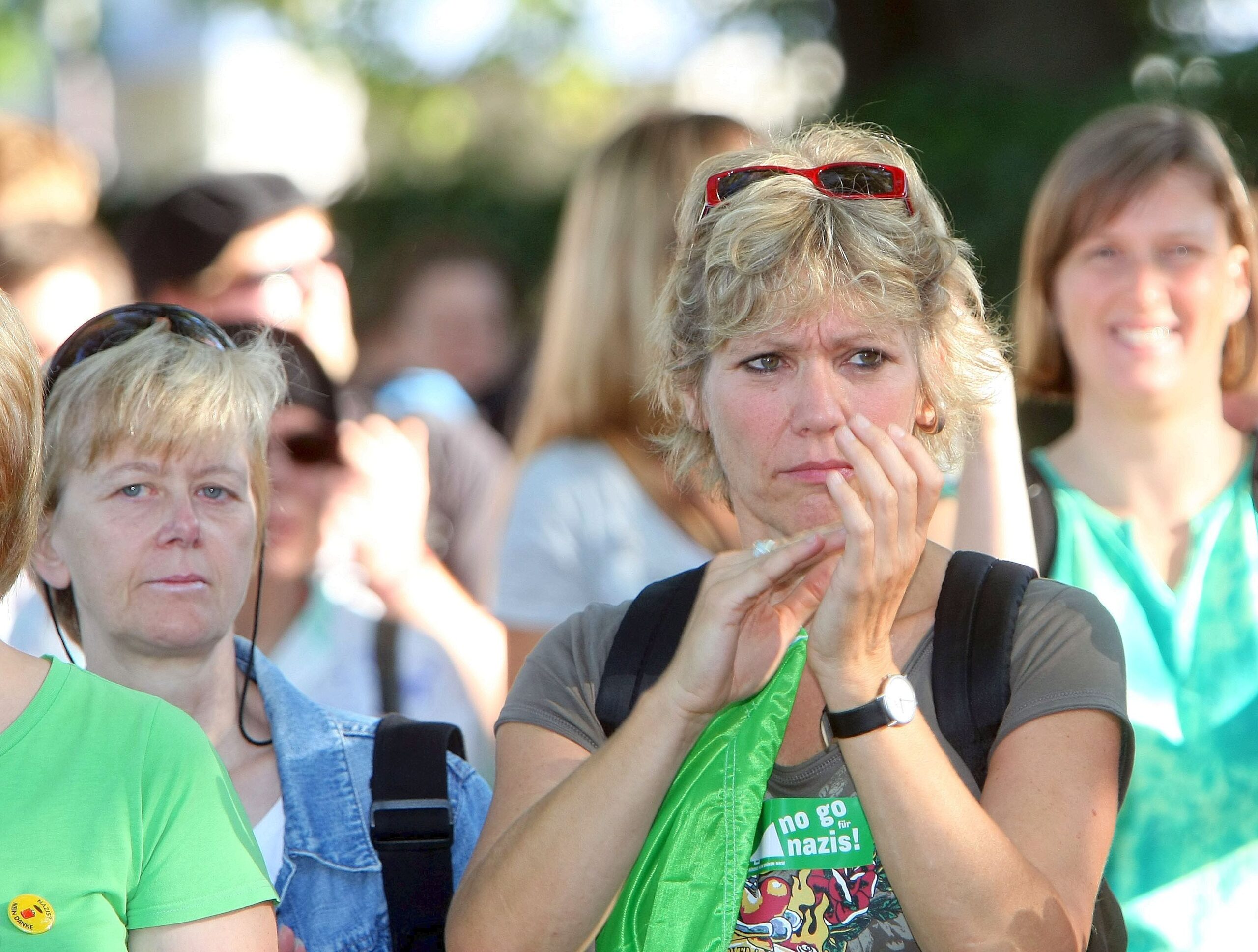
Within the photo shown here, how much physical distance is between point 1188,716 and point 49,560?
2197 mm

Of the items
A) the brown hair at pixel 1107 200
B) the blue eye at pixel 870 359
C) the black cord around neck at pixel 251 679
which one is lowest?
the black cord around neck at pixel 251 679

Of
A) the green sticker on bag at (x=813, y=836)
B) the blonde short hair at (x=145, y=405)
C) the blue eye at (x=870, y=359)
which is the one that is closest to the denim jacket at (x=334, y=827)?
the blonde short hair at (x=145, y=405)

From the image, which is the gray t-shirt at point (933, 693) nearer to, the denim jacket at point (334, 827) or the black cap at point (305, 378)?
the denim jacket at point (334, 827)

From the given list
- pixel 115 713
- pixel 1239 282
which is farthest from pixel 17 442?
pixel 1239 282

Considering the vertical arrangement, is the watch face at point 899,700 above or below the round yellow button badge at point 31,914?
above

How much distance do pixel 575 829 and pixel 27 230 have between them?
305 centimetres

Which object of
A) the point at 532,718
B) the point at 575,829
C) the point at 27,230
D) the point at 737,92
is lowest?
the point at 575,829

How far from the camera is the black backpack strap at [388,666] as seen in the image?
146 inches

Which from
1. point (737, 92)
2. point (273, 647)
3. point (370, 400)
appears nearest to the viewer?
point (273, 647)

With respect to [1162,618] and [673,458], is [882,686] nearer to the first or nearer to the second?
[673,458]

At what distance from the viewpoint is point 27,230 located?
4.37 meters

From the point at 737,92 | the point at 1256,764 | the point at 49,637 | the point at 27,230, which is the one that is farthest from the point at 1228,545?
the point at 737,92

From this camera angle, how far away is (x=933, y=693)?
2.21 meters

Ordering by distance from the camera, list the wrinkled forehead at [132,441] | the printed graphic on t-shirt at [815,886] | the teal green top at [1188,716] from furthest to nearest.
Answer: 1. the teal green top at [1188,716]
2. the wrinkled forehead at [132,441]
3. the printed graphic on t-shirt at [815,886]
